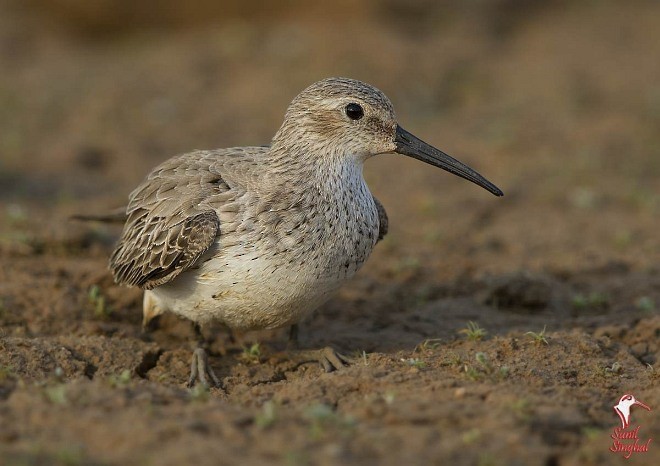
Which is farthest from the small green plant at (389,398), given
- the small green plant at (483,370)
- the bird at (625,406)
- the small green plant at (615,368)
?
the small green plant at (615,368)

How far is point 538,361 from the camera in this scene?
6.66 m

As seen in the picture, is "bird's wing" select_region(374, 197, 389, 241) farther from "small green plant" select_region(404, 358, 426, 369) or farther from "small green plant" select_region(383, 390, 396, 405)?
"small green plant" select_region(383, 390, 396, 405)

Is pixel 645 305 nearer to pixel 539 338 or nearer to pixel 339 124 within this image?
pixel 539 338

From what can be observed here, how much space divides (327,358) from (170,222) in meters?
1.52

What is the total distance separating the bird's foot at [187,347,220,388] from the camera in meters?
6.73

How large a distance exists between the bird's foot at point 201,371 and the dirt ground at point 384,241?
13cm

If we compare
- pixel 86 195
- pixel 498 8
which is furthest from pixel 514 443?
pixel 498 8

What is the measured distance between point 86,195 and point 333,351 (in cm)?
566

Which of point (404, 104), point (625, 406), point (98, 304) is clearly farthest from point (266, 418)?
point (404, 104)

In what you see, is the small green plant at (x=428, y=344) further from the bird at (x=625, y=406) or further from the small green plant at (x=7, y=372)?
the small green plant at (x=7, y=372)

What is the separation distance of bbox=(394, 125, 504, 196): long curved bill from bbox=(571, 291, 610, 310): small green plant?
1624mm

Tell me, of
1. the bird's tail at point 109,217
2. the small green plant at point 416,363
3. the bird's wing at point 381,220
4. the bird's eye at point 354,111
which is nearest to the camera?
the small green plant at point 416,363

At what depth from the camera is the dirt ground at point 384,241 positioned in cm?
509

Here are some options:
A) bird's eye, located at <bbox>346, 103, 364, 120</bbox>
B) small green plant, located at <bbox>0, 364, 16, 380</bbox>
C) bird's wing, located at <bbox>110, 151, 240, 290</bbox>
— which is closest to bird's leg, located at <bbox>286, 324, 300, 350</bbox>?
bird's wing, located at <bbox>110, 151, 240, 290</bbox>
